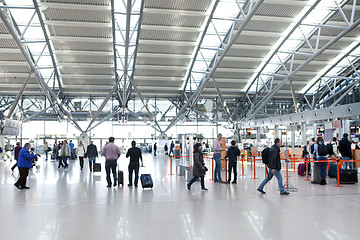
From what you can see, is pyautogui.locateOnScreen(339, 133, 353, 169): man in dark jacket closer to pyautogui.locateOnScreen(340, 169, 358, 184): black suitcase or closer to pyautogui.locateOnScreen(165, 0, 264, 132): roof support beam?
pyautogui.locateOnScreen(340, 169, 358, 184): black suitcase

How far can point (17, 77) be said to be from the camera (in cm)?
3209

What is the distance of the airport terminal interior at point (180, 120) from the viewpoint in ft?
24.8

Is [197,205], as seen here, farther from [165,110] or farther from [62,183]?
[165,110]

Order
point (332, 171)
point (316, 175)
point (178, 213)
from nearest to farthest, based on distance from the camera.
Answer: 1. point (178, 213)
2. point (316, 175)
3. point (332, 171)

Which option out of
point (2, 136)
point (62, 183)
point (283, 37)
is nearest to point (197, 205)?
point (62, 183)

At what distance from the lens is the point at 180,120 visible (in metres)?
42.4

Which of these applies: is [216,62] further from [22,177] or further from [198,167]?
[22,177]

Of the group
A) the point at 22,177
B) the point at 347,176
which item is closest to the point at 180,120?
the point at 347,176

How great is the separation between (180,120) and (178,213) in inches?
1361

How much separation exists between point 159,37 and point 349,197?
19.5m

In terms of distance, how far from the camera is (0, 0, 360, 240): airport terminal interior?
757cm

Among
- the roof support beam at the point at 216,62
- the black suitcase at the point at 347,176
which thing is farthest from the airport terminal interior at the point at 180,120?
the roof support beam at the point at 216,62

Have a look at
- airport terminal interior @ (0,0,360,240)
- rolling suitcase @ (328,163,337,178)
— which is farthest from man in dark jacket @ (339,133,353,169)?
rolling suitcase @ (328,163,337,178)

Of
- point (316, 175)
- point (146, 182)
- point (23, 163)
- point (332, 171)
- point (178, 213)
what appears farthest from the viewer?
point (332, 171)
